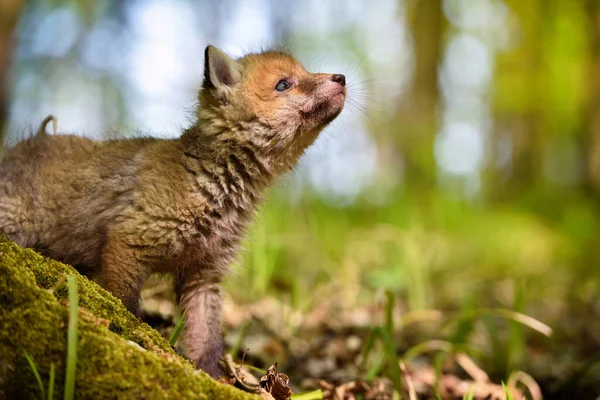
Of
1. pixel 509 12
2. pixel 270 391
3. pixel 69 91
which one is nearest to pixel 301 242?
pixel 270 391

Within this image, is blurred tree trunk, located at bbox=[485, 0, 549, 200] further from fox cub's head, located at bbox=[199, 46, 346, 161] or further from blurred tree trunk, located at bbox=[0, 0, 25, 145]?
fox cub's head, located at bbox=[199, 46, 346, 161]

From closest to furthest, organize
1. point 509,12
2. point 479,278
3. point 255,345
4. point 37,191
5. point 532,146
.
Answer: point 37,191 → point 255,345 → point 479,278 → point 509,12 → point 532,146

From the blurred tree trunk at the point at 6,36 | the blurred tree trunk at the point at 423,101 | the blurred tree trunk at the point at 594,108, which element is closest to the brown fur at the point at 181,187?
the blurred tree trunk at the point at 6,36

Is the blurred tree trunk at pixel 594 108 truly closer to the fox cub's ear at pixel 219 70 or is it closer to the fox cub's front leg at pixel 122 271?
the fox cub's ear at pixel 219 70

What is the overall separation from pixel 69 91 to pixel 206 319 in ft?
58.3

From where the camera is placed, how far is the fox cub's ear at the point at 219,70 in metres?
3.28

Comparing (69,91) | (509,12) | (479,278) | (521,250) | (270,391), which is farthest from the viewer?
(509,12)

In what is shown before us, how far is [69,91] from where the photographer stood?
62.2 feet

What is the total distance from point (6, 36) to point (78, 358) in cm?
437

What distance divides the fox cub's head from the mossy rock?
1.54 m

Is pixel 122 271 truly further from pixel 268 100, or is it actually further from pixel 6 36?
pixel 6 36

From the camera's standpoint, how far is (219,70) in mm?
3449

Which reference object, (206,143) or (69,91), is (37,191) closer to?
(206,143)

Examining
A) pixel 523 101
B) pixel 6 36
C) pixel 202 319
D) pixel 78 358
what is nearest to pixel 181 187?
pixel 202 319
